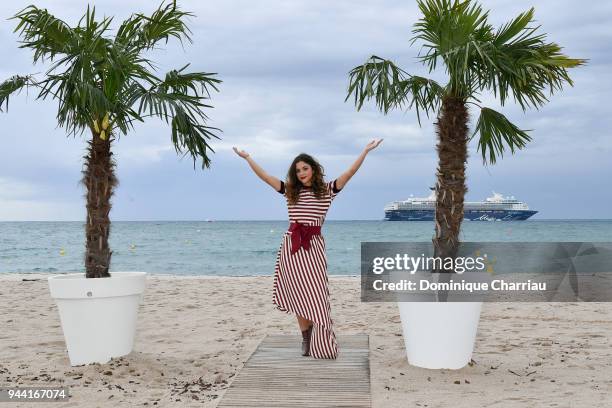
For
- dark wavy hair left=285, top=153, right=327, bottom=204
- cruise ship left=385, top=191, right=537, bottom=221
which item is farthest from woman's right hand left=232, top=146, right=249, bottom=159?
cruise ship left=385, top=191, right=537, bottom=221

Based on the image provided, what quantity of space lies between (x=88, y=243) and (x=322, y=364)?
8.04ft

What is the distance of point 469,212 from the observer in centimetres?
7175

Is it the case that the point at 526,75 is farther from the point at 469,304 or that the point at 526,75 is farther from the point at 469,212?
the point at 469,212

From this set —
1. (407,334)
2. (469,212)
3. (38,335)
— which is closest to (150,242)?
(469,212)

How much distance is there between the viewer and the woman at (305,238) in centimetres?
542

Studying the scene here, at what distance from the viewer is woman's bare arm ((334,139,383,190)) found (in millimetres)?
5332

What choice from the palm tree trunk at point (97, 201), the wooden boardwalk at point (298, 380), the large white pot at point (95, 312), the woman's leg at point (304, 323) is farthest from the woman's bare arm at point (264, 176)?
the wooden boardwalk at point (298, 380)

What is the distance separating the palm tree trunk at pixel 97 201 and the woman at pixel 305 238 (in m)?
1.32

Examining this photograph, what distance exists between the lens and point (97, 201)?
5695mm

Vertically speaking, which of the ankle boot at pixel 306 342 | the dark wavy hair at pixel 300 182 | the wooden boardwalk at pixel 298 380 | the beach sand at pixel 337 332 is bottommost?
the beach sand at pixel 337 332

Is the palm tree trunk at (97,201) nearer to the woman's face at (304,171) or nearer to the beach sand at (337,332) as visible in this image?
the beach sand at (337,332)

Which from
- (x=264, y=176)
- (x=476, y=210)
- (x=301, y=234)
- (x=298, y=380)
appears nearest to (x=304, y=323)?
(x=298, y=380)

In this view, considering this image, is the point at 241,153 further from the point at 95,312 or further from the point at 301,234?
the point at 95,312

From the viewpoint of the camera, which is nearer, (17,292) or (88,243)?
(88,243)
